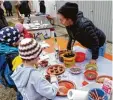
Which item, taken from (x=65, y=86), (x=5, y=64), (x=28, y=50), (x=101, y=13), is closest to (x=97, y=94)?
(x=65, y=86)

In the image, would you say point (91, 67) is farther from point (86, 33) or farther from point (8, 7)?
point (8, 7)

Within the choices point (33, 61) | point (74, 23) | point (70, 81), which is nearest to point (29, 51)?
point (33, 61)

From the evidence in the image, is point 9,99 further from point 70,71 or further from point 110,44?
point 110,44

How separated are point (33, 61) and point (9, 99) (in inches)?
55.7

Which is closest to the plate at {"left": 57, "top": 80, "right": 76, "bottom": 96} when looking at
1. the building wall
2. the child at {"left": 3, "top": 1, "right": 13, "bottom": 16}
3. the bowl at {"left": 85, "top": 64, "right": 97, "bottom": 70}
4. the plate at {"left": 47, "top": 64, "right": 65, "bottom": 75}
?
the plate at {"left": 47, "top": 64, "right": 65, "bottom": 75}

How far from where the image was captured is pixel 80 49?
2.06 meters

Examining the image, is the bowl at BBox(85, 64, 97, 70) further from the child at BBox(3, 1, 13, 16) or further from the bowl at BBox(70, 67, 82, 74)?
the child at BBox(3, 1, 13, 16)


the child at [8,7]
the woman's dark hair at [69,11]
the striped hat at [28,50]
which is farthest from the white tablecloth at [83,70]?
the child at [8,7]

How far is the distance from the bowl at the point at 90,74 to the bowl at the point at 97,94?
0.87 feet

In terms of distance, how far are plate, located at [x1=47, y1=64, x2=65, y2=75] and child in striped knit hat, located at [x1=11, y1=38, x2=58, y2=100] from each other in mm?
367

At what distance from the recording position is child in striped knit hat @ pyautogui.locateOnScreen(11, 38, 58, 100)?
4.12 feet

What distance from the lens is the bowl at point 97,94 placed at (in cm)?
125

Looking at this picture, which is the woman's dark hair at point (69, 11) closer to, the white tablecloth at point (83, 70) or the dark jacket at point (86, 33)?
the dark jacket at point (86, 33)

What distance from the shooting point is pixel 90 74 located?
5.25 feet
